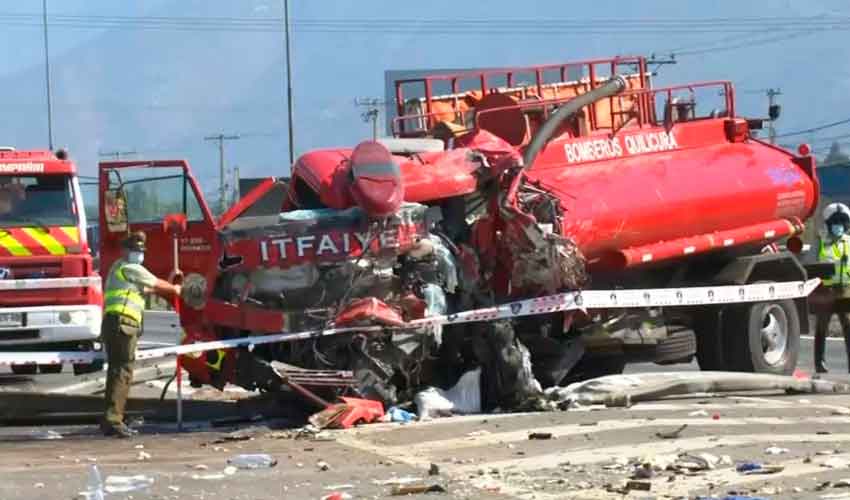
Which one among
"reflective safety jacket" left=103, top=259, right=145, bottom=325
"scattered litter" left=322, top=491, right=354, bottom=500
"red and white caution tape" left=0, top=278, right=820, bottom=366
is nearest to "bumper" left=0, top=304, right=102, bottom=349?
"red and white caution tape" left=0, top=278, right=820, bottom=366

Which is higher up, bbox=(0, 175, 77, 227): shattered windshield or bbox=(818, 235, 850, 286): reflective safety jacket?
bbox=(0, 175, 77, 227): shattered windshield

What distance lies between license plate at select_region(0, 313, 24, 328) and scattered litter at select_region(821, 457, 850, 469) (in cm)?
888

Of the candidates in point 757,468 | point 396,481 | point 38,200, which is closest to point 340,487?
point 396,481

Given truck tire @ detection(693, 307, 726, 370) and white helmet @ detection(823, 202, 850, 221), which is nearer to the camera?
truck tire @ detection(693, 307, 726, 370)

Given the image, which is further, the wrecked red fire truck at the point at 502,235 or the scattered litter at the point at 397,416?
the wrecked red fire truck at the point at 502,235

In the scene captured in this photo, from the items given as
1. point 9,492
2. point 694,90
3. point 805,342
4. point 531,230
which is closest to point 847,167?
point 805,342

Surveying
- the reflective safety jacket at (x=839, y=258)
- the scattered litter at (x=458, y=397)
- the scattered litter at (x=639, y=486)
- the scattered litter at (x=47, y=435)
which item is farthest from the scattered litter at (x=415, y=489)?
the reflective safety jacket at (x=839, y=258)

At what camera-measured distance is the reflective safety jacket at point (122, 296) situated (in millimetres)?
12320

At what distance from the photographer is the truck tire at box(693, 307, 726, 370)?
15469 mm

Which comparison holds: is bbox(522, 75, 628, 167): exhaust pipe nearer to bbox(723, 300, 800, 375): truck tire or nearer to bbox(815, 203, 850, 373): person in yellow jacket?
bbox(723, 300, 800, 375): truck tire

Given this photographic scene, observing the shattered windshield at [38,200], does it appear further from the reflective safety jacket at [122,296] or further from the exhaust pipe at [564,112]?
the exhaust pipe at [564,112]

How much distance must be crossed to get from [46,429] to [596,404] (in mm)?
4660

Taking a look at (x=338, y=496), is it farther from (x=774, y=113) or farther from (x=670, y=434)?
(x=774, y=113)

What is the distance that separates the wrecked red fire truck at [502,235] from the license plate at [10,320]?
85.1 inches
